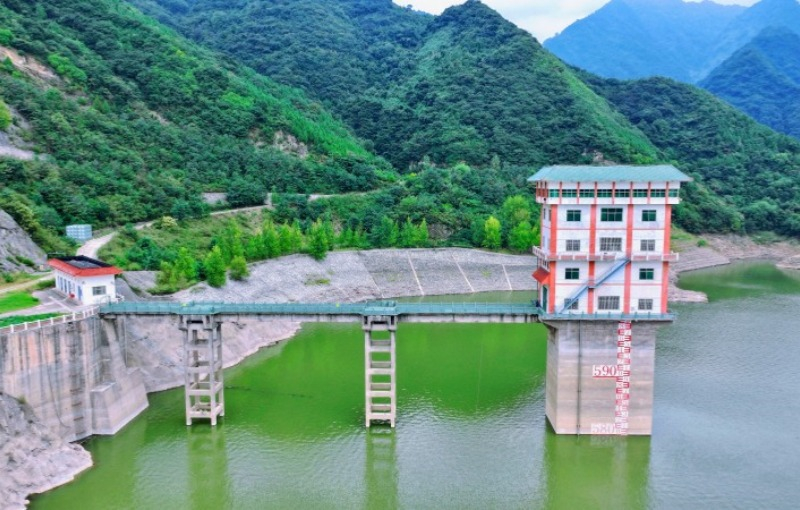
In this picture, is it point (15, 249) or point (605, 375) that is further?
point (15, 249)

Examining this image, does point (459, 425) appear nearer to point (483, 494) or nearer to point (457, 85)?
point (483, 494)

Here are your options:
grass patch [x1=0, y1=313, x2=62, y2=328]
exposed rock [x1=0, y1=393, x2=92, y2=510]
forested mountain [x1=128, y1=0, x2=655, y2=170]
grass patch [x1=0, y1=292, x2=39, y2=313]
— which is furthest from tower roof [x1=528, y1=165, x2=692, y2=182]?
forested mountain [x1=128, y1=0, x2=655, y2=170]

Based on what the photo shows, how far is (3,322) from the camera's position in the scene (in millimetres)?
32469

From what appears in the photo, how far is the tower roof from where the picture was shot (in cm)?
3366

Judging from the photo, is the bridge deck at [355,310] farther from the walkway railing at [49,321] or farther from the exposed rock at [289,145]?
the exposed rock at [289,145]

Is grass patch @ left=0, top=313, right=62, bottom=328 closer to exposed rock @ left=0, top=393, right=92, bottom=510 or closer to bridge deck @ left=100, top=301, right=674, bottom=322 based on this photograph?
bridge deck @ left=100, top=301, right=674, bottom=322

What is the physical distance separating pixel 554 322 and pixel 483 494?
10.1 m

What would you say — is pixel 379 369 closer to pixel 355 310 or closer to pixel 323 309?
pixel 355 310

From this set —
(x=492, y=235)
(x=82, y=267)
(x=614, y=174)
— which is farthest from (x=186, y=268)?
(x=492, y=235)

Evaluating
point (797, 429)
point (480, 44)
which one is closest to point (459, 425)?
point (797, 429)

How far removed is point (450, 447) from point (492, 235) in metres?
54.3

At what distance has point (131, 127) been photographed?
86125mm

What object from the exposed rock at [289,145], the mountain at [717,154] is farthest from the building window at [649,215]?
the mountain at [717,154]

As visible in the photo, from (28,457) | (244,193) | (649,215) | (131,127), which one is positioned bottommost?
(28,457)
